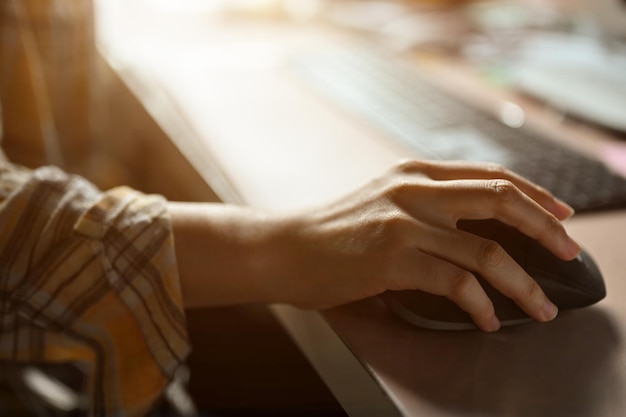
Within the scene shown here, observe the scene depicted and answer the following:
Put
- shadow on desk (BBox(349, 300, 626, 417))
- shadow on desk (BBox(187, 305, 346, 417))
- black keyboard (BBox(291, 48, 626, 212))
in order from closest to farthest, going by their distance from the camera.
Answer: shadow on desk (BBox(349, 300, 626, 417)) → black keyboard (BBox(291, 48, 626, 212)) → shadow on desk (BBox(187, 305, 346, 417))

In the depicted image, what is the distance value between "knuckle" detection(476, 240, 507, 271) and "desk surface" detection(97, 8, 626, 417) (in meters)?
0.04

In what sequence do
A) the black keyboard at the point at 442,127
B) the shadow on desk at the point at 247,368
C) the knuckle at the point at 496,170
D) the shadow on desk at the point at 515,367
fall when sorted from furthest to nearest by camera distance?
the shadow on desk at the point at 247,368
the black keyboard at the point at 442,127
the knuckle at the point at 496,170
the shadow on desk at the point at 515,367

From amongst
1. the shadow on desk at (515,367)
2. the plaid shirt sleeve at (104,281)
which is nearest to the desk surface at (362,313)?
the shadow on desk at (515,367)

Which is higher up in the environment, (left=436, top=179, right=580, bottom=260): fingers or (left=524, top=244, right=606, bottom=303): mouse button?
(left=436, top=179, right=580, bottom=260): fingers

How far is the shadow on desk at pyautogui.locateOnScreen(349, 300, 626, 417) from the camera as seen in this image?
40cm

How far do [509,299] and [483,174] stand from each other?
11cm

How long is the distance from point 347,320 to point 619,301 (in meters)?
0.19

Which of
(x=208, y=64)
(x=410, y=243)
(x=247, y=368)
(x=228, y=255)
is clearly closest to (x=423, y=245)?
(x=410, y=243)

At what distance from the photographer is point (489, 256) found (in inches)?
18.2

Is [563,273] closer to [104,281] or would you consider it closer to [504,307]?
[504,307]

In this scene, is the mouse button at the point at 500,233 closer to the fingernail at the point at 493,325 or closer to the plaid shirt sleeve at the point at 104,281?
the fingernail at the point at 493,325

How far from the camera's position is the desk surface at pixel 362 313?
0.41 metres

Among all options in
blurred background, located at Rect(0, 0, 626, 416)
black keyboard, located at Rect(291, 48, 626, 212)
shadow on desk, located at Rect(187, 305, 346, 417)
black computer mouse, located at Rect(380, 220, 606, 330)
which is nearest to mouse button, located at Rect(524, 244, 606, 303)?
black computer mouse, located at Rect(380, 220, 606, 330)

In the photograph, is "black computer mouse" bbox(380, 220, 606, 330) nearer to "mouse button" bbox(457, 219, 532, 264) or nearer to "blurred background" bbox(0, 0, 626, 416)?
"mouse button" bbox(457, 219, 532, 264)
